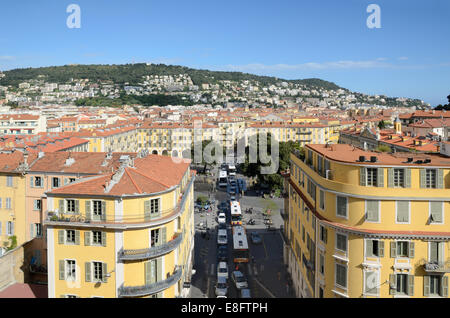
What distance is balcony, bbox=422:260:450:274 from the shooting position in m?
15.1

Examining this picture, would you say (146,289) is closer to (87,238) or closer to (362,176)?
(87,238)

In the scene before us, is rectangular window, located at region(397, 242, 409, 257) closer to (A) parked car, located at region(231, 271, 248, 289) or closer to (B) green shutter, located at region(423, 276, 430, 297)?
(B) green shutter, located at region(423, 276, 430, 297)


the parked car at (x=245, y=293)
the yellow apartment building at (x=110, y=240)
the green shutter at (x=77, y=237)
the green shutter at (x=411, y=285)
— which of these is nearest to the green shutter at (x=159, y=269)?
the yellow apartment building at (x=110, y=240)

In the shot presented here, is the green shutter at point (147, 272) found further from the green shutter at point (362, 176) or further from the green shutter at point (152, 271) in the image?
the green shutter at point (362, 176)

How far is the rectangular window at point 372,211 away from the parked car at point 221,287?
12.0 metres

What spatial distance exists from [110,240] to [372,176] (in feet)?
35.6

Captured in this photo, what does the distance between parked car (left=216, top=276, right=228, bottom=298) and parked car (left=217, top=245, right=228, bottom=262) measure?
4301 mm

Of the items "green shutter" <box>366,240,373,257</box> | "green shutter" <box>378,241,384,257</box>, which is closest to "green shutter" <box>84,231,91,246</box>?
"green shutter" <box>366,240,373,257</box>

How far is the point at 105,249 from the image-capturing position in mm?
16891

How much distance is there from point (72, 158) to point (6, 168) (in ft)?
12.3

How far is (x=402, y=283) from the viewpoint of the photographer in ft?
51.3

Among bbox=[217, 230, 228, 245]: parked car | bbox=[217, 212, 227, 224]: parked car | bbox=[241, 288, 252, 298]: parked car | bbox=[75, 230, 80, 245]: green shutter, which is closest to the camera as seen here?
bbox=[75, 230, 80, 245]: green shutter
